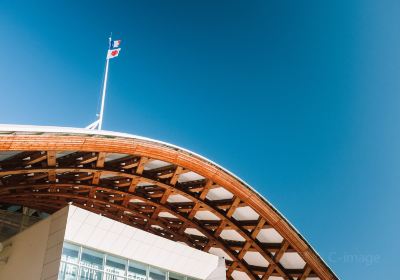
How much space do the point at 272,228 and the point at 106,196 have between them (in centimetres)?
1060

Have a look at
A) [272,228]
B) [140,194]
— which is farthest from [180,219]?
[272,228]

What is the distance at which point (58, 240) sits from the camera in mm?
17859

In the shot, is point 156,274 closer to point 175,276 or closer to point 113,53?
point 175,276

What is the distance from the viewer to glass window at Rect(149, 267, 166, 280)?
813 inches

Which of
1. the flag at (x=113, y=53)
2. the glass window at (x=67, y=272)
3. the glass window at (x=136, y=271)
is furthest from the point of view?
the flag at (x=113, y=53)

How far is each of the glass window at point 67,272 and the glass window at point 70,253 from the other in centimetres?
25

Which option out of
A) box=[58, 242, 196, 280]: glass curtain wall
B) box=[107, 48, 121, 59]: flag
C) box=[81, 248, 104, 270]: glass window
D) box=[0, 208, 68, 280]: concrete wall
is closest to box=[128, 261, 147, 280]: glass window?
box=[58, 242, 196, 280]: glass curtain wall

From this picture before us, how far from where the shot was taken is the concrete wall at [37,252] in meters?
17.7

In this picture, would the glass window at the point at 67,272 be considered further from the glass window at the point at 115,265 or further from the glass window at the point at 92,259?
the glass window at the point at 115,265

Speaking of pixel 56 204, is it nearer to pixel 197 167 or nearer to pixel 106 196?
pixel 106 196

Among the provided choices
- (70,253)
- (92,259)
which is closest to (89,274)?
(92,259)

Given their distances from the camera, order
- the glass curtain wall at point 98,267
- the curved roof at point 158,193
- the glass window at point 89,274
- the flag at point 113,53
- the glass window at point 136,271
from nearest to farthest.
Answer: the glass curtain wall at point 98,267, the glass window at point 89,274, the curved roof at point 158,193, the glass window at point 136,271, the flag at point 113,53

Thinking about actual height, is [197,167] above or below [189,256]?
above

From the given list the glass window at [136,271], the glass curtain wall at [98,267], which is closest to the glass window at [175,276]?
the glass curtain wall at [98,267]
